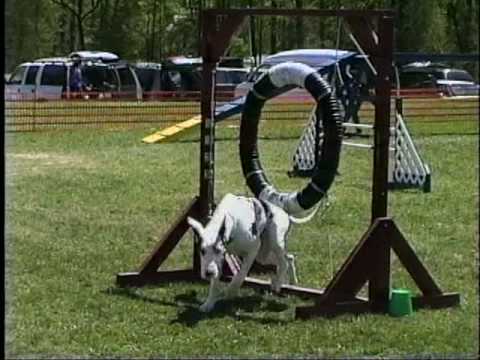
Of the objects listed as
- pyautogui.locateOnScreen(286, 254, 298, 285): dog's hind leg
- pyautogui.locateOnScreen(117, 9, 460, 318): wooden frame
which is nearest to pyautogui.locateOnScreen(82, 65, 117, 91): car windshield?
pyautogui.locateOnScreen(286, 254, 298, 285): dog's hind leg

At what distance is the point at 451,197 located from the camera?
13289 millimetres

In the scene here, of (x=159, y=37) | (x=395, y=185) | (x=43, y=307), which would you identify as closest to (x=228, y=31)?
(x=43, y=307)

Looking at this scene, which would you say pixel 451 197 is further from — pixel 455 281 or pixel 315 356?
pixel 315 356

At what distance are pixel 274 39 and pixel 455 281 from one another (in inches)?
561

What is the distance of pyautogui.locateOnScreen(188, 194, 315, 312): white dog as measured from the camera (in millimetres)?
7430

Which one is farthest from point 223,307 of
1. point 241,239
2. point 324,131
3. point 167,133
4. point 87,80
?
point 87,80

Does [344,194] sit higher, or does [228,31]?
[228,31]

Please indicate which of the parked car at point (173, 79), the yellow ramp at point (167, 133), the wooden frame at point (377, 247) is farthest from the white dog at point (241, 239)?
the parked car at point (173, 79)

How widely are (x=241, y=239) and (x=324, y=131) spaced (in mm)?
970

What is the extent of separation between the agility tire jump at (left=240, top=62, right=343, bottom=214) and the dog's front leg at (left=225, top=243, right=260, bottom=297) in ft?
1.56

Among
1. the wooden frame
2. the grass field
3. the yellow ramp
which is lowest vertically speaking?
the yellow ramp

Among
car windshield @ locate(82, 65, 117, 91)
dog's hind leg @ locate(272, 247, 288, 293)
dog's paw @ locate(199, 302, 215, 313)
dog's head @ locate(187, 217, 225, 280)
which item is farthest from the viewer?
car windshield @ locate(82, 65, 117, 91)

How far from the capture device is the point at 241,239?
768 cm

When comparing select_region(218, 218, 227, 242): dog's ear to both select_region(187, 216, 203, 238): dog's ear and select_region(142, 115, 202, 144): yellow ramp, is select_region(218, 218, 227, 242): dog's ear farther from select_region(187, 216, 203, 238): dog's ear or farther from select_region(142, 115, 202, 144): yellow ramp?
select_region(142, 115, 202, 144): yellow ramp
